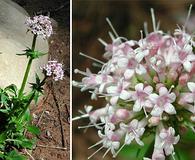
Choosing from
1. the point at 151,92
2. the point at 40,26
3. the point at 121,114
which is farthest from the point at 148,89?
the point at 40,26

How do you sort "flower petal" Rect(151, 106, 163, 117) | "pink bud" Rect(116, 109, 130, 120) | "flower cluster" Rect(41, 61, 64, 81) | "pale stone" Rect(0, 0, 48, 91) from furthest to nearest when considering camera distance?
1. "pale stone" Rect(0, 0, 48, 91)
2. "flower cluster" Rect(41, 61, 64, 81)
3. "pink bud" Rect(116, 109, 130, 120)
4. "flower petal" Rect(151, 106, 163, 117)

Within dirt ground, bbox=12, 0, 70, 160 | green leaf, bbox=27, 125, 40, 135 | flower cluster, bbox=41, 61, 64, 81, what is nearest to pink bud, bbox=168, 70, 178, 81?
flower cluster, bbox=41, 61, 64, 81

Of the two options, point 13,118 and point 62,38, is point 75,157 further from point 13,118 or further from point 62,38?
point 62,38

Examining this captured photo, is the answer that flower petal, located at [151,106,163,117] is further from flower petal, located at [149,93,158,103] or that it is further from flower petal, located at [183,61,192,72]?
flower petal, located at [183,61,192,72]

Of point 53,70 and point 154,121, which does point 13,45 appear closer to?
point 53,70

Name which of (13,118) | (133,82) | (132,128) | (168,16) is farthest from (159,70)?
(168,16)

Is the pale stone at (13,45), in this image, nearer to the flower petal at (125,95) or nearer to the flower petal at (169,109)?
the flower petal at (125,95)
